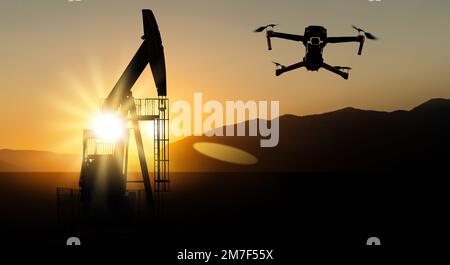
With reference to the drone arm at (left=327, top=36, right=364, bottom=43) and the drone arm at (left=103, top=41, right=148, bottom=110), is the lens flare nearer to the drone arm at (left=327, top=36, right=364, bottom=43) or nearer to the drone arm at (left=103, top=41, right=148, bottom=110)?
the drone arm at (left=103, top=41, right=148, bottom=110)

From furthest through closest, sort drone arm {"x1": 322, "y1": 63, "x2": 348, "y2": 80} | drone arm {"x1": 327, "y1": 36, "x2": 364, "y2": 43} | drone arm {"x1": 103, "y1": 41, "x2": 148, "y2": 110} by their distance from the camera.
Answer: drone arm {"x1": 322, "y1": 63, "x2": 348, "y2": 80} → drone arm {"x1": 327, "y1": 36, "x2": 364, "y2": 43} → drone arm {"x1": 103, "y1": 41, "x2": 148, "y2": 110}

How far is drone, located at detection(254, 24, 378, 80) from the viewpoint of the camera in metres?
35.1

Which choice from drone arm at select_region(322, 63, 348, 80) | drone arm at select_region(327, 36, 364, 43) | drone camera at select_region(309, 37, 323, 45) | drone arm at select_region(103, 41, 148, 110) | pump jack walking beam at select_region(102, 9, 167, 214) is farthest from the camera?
drone arm at select_region(322, 63, 348, 80)

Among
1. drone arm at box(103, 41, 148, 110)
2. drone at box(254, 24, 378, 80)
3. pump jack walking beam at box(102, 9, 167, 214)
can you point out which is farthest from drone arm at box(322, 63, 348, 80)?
drone arm at box(103, 41, 148, 110)

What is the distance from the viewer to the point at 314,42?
35188 millimetres

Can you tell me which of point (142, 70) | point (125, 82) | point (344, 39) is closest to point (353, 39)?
point (344, 39)

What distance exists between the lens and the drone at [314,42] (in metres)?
35.1

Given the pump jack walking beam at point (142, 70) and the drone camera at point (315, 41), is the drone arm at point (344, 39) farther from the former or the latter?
the pump jack walking beam at point (142, 70)

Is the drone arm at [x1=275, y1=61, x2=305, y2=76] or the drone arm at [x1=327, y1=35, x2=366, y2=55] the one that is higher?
the drone arm at [x1=327, y1=35, x2=366, y2=55]

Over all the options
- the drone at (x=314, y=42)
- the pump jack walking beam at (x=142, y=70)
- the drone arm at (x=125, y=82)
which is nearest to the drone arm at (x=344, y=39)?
the drone at (x=314, y=42)

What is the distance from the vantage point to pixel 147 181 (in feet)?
123

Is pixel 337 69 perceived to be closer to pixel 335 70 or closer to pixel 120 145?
pixel 335 70
